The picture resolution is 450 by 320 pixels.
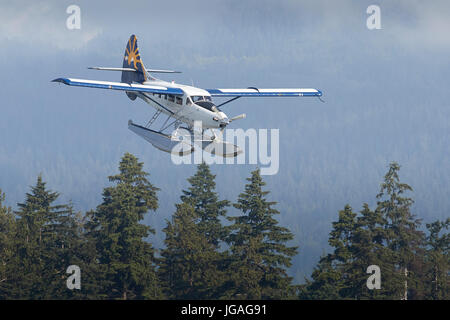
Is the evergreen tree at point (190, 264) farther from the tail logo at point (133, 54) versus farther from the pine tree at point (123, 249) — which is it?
the tail logo at point (133, 54)

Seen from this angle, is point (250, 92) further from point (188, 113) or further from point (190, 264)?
point (190, 264)

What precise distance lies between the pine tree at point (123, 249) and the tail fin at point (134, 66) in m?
15.5

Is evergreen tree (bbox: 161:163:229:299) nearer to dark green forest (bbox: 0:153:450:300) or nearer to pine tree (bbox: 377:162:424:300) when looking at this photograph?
dark green forest (bbox: 0:153:450:300)

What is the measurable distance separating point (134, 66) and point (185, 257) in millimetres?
15839

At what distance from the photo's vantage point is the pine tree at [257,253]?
55.6 m

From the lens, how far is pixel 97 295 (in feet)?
199

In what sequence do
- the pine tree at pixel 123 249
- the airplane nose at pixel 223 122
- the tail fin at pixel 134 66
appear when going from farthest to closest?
the pine tree at pixel 123 249, the tail fin at pixel 134 66, the airplane nose at pixel 223 122

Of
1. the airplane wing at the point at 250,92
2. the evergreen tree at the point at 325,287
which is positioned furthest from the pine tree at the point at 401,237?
the airplane wing at the point at 250,92

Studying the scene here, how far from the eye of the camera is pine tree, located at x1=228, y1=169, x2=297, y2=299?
182 feet

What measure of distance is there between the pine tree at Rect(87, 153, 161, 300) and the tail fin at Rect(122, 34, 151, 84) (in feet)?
50.7

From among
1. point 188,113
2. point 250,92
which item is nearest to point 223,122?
point 188,113
